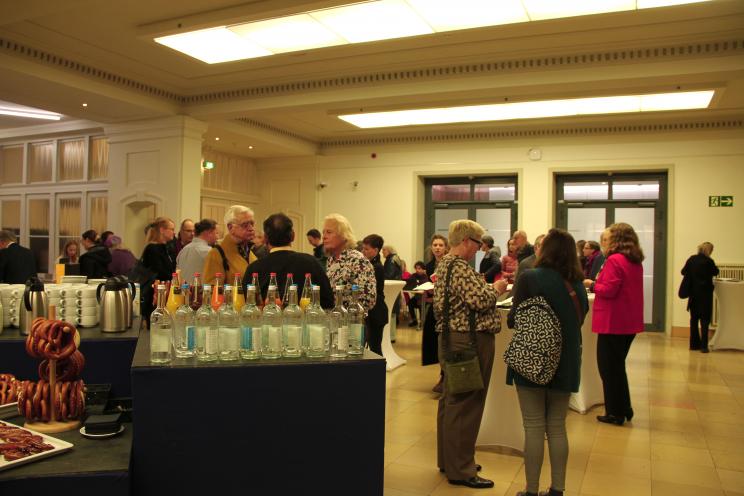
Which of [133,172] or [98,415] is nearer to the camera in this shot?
[98,415]

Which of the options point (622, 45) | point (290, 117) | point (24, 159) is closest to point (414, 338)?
point (290, 117)

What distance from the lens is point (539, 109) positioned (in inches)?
352

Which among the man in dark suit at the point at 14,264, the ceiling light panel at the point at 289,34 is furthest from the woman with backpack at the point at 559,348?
the man in dark suit at the point at 14,264

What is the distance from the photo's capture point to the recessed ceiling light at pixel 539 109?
8.32 meters

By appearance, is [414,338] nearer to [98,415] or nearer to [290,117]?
[290,117]

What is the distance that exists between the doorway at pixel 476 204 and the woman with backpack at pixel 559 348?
8377 millimetres

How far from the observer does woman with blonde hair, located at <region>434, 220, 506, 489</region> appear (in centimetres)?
341

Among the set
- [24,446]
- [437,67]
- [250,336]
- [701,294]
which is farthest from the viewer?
[701,294]

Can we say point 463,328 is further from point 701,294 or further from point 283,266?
point 701,294

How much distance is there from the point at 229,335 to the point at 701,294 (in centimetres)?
834

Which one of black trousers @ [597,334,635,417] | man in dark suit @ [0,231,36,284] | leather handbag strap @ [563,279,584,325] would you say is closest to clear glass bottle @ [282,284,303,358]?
leather handbag strap @ [563,279,584,325]

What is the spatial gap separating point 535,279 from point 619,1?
3629 millimetres

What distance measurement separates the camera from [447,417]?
3.59 m

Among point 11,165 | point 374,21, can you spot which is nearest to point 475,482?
point 374,21
